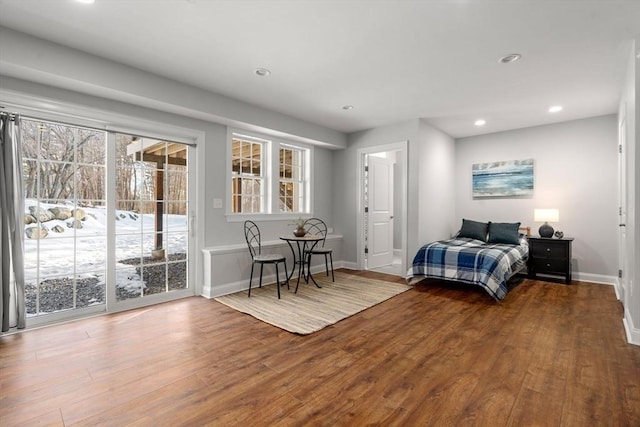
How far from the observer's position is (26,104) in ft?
9.27

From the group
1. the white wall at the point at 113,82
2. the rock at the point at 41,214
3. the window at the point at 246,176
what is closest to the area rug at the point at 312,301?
the window at the point at 246,176

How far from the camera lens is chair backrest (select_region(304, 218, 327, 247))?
5.57 m

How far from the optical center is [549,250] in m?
4.81

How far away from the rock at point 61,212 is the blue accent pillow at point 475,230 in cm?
576

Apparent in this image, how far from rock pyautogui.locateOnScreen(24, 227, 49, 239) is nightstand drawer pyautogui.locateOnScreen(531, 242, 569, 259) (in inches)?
254

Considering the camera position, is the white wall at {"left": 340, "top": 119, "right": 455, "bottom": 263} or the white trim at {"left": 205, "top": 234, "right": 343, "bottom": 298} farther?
the white wall at {"left": 340, "top": 119, "right": 455, "bottom": 263}

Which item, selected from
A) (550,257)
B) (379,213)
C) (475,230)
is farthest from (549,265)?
(379,213)

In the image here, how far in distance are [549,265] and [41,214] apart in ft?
21.7

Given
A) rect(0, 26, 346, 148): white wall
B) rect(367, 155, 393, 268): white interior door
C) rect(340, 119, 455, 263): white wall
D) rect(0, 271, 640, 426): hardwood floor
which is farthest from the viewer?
rect(367, 155, 393, 268): white interior door

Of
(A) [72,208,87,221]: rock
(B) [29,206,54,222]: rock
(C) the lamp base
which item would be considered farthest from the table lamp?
(B) [29,206,54,222]: rock

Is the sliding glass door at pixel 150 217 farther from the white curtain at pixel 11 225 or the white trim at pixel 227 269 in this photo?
the white curtain at pixel 11 225

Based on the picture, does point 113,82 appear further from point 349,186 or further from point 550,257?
point 550,257

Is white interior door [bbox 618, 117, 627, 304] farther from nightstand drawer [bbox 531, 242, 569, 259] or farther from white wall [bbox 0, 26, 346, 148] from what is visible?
white wall [bbox 0, 26, 346, 148]

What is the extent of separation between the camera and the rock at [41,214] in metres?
2.94
